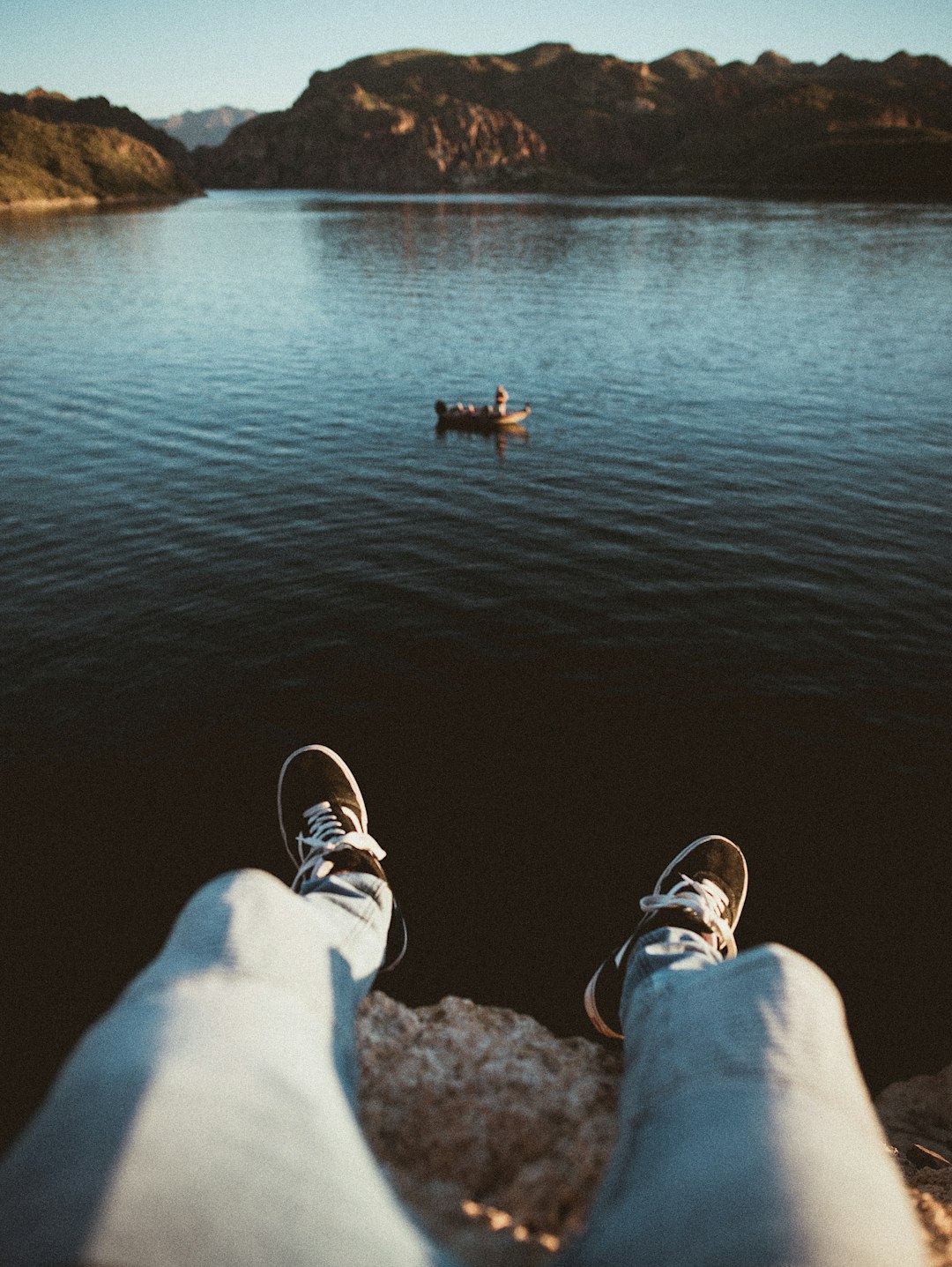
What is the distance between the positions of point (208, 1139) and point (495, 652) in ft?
30.2

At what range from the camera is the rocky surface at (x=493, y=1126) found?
287 centimetres

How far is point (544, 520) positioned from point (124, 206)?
180 m

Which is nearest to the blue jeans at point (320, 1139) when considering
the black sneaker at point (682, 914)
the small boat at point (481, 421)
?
the black sneaker at point (682, 914)

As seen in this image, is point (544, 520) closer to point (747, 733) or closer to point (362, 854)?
point (747, 733)

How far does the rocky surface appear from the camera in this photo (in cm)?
287

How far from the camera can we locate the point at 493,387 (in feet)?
83.1

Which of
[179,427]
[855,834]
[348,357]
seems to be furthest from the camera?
[348,357]

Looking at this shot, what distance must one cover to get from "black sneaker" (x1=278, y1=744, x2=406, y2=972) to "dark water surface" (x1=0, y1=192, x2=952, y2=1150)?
150cm

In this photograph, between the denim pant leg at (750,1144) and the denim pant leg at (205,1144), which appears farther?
the denim pant leg at (750,1144)

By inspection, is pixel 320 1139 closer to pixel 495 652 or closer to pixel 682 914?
pixel 682 914

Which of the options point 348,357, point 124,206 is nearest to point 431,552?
point 348,357

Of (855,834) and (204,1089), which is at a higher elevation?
(204,1089)

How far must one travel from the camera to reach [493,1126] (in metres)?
3.31

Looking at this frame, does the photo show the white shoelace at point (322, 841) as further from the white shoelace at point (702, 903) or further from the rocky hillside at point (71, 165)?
the rocky hillside at point (71, 165)
